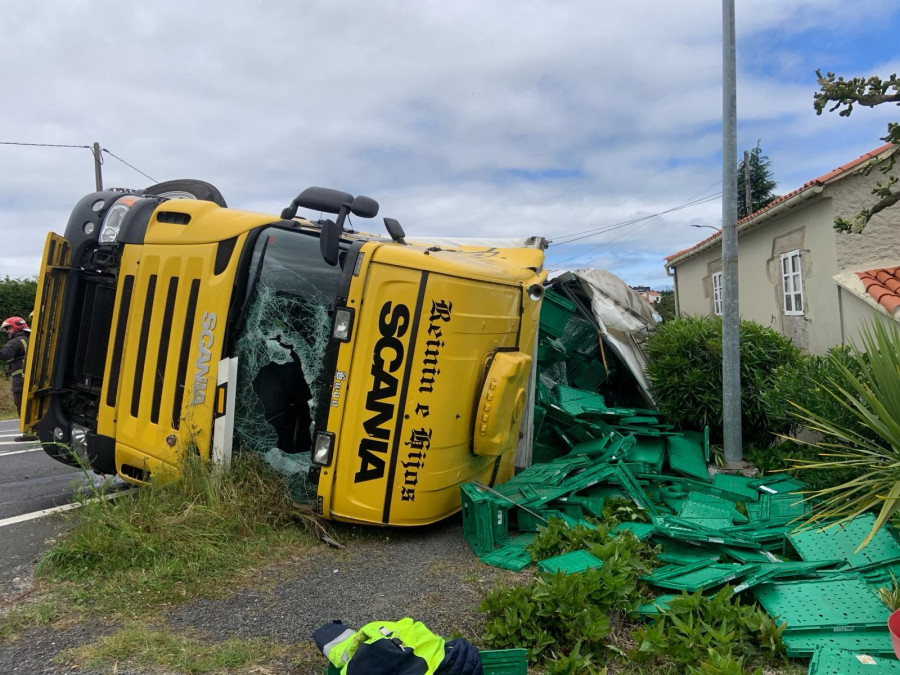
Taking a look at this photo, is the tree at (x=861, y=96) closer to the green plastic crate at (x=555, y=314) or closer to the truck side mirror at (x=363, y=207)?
the truck side mirror at (x=363, y=207)

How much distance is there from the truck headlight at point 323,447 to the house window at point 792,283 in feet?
25.9

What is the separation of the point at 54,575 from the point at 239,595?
1071mm

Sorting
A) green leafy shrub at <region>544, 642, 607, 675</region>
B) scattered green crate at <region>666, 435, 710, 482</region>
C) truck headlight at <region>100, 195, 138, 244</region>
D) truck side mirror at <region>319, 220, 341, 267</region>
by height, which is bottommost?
green leafy shrub at <region>544, 642, 607, 675</region>

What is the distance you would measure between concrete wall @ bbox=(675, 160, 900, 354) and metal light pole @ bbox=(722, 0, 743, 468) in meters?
1.67

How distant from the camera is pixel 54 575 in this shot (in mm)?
3598

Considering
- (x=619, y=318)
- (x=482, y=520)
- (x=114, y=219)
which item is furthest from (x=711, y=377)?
(x=114, y=219)

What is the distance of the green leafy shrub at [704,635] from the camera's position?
282cm

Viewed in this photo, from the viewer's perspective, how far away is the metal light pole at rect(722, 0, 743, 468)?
22.5 feet

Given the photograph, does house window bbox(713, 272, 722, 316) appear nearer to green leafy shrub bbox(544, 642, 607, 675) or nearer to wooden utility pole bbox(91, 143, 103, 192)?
green leafy shrub bbox(544, 642, 607, 675)

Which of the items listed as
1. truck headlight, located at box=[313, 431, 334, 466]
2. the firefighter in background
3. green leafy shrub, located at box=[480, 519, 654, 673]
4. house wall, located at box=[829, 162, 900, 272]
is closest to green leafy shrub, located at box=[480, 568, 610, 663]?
green leafy shrub, located at box=[480, 519, 654, 673]

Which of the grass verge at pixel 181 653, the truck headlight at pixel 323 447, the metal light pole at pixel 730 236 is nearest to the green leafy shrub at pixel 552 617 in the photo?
the grass verge at pixel 181 653

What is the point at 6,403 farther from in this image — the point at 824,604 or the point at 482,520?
the point at 824,604

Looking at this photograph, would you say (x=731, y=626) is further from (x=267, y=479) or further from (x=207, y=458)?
(x=207, y=458)

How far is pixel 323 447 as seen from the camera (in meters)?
4.13
